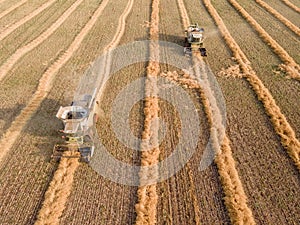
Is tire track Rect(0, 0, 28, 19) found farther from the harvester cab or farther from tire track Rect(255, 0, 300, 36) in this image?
tire track Rect(255, 0, 300, 36)

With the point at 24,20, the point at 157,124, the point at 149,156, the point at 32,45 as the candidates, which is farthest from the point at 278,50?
the point at 24,20

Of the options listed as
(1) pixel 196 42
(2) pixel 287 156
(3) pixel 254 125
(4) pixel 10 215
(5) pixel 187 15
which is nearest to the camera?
(4) pixel 10 215

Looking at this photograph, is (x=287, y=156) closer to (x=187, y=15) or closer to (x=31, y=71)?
(x=31, y=71)

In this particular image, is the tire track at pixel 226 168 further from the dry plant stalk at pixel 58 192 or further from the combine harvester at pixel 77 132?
the dry plant stalk at pixel 58 192

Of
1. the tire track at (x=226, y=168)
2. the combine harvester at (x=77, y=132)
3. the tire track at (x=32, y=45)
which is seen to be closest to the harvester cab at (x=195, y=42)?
the tire track at (x=226, y=168)

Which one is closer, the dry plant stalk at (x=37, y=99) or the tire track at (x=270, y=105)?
the tire track at (x=270, y=105)

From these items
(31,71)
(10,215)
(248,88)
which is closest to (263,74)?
(248,88)
